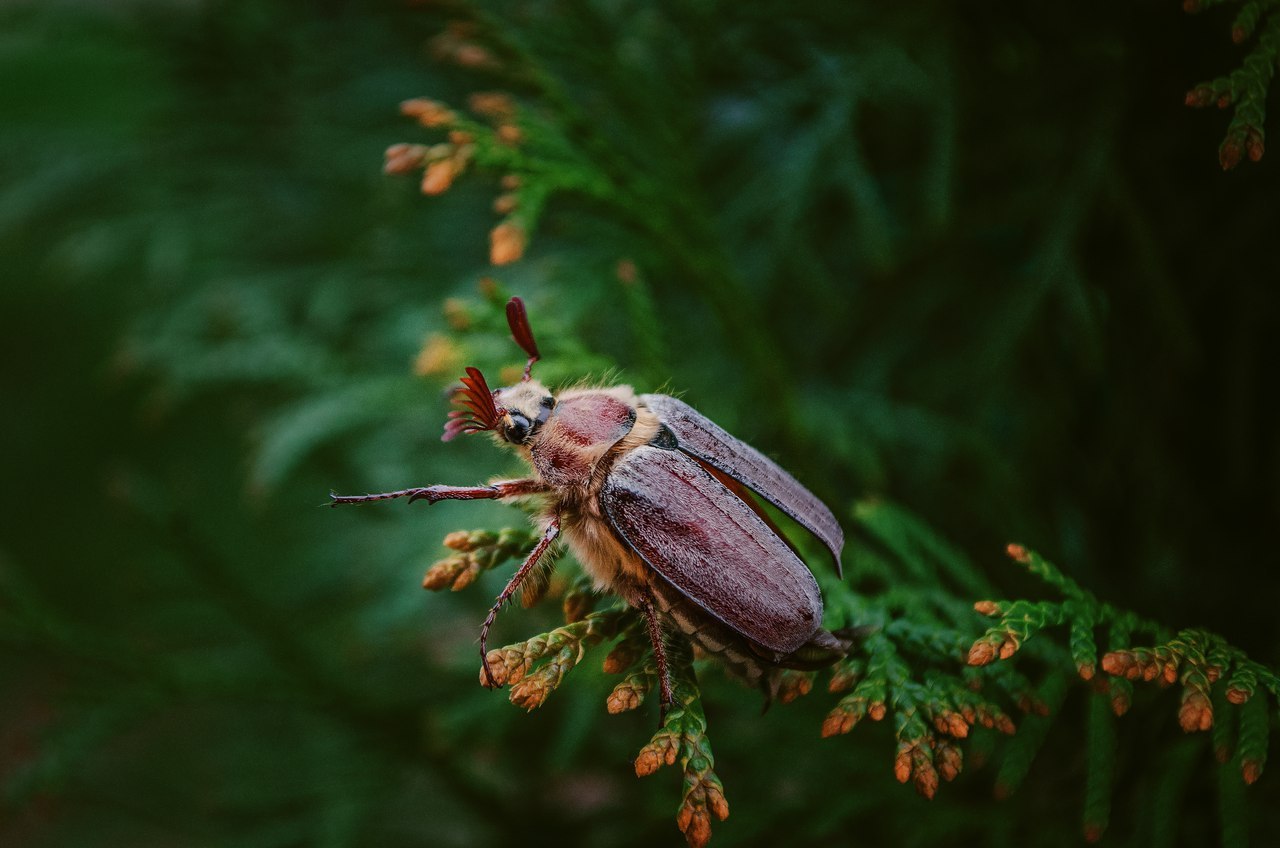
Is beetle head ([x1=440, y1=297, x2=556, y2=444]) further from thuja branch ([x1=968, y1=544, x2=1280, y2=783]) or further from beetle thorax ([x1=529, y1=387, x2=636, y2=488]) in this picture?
thuja branch ([x1=968, y1=544, x2=1280, y2=783])

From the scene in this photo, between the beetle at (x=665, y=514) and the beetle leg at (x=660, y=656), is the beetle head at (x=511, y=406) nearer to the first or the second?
the beetle at (x=665, y=514)

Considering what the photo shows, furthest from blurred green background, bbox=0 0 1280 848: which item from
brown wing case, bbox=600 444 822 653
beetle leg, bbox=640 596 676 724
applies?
beetle leg, bbox=640 596 676 724

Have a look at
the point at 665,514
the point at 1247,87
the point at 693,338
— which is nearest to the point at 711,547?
the point at 665,514

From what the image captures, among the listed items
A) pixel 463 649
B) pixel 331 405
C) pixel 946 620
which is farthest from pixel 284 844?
pixel 946 620

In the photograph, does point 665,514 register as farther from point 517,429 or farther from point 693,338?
point 693,338

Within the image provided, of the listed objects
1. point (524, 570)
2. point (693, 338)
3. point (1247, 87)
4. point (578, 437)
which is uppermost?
point (1247, 87)
